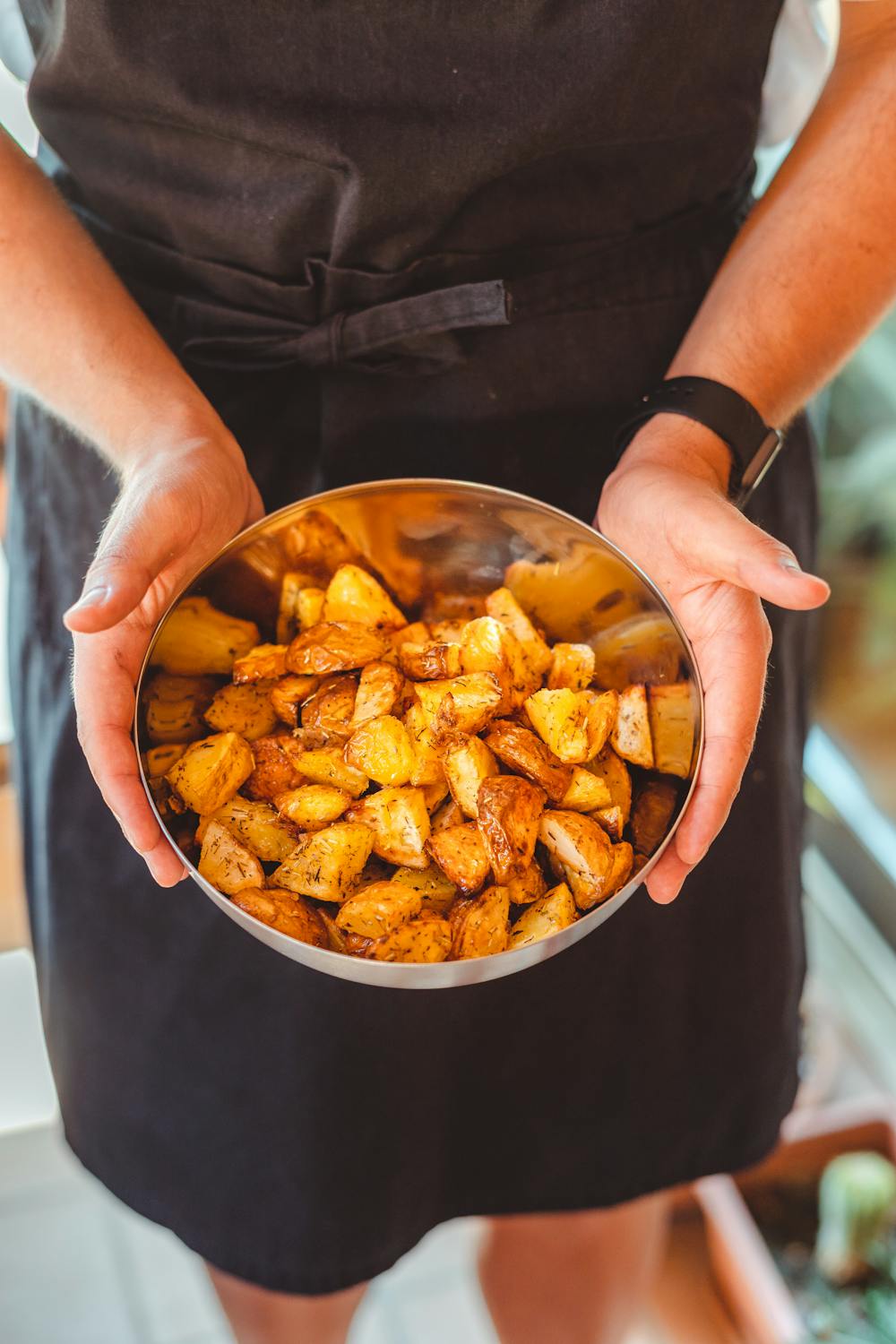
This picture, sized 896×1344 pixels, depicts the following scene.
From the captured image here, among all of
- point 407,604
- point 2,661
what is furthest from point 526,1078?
point 2,661

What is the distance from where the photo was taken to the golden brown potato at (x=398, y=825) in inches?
26.8

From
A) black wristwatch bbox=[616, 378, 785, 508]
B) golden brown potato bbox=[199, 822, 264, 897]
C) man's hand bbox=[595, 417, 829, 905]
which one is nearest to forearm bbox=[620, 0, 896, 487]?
black wristwatch bbox=[616, 378, 785, 508]

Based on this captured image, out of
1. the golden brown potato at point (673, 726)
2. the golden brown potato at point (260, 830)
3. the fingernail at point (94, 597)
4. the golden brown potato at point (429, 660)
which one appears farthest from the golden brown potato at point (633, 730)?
the fingernail at point (94, 597)

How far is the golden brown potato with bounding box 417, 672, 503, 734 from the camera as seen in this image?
28.0 inches

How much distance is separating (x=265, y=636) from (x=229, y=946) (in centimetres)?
22

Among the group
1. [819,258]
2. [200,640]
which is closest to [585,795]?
[200,640]

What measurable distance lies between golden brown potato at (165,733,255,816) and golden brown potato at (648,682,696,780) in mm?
253

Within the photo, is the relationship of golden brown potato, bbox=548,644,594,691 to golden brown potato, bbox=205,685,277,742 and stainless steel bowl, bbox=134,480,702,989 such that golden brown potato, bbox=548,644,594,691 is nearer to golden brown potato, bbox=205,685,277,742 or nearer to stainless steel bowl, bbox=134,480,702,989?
stainless steel bowl, bbox=134,480,702,989

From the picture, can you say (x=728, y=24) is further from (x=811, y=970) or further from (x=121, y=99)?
(x=811, y=970)

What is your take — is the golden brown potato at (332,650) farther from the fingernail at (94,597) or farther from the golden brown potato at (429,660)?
the fingernail at (94,597)

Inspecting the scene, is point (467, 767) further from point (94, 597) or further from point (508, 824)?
point (94, 597)

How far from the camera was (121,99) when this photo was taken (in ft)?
2.46

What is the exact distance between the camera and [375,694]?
0.72 meters

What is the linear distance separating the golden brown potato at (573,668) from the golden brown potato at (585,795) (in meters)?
0.07
